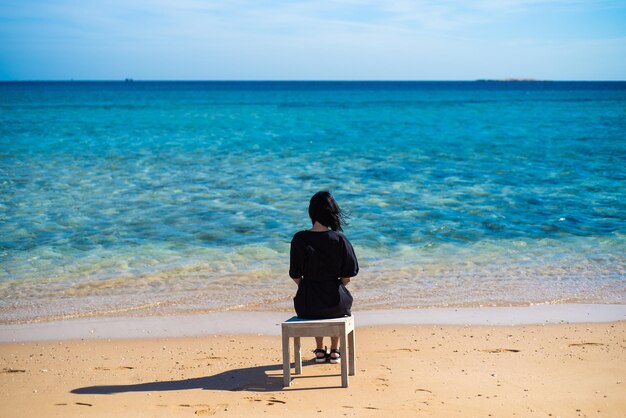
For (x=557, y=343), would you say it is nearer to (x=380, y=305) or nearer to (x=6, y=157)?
(x=380, y=305)

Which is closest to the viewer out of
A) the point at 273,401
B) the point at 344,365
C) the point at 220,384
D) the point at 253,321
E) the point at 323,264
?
the point at 273,401

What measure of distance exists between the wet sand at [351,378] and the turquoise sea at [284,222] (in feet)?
4.26

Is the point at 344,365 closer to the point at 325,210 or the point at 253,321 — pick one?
the point at 325,210

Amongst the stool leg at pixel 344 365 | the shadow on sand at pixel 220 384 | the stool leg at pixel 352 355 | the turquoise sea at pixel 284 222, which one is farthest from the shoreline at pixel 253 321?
the stool leg at pixel 344 365

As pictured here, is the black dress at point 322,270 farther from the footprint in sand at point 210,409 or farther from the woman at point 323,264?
the footprint in sand at point 210,409

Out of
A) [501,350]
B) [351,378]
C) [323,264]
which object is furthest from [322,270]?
[501,350]

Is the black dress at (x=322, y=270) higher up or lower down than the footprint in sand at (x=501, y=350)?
higher up

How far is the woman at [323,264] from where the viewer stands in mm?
5867

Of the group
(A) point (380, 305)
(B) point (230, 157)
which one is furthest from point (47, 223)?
(B) point (230, 157)

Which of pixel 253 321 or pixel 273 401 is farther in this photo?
pixel 253 321

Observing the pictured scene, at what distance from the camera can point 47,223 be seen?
13195mm

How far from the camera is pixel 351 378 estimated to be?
5.83 metres

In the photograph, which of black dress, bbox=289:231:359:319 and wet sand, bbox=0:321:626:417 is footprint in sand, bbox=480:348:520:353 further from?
black dress, bbox=289:231:359:319

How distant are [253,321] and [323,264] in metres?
2.12
